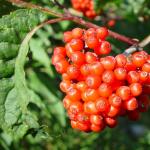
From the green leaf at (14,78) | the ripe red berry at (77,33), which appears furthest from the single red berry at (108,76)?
the green leaf at (14,78)

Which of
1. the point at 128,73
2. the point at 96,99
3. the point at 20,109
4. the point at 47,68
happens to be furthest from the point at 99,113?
the point at 47,68

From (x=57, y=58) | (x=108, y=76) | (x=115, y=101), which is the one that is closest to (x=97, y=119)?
(x=115, y=101)

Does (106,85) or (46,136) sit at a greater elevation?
(106,85)

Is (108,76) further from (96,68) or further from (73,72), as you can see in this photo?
(73,72)

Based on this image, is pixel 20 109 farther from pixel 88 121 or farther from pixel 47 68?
pixel 47 68

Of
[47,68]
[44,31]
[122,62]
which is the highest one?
[122,62]

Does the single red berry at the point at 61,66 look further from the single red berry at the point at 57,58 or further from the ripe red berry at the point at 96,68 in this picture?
the ripe red berry at the point at 96,68
